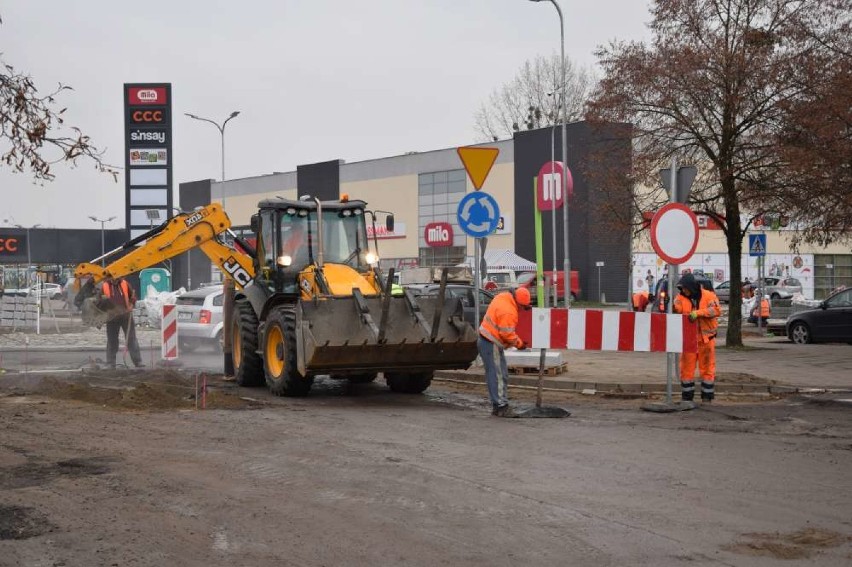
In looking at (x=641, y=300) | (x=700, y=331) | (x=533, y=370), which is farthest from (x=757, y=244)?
(x=700, y=331)

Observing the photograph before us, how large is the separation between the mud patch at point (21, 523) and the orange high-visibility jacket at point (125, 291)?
1262cm

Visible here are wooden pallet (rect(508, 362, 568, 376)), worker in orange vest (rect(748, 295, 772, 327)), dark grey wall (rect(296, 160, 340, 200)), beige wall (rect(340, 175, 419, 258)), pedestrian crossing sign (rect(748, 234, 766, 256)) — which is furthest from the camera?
dark grey wall (rect(296, 160, 340, 200))

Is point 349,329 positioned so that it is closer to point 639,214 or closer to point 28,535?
point 28,535

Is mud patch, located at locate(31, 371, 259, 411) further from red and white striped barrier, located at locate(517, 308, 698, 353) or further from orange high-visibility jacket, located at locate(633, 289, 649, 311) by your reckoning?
orange high-visibility jacket, located at locate(633, 289, 649, 311)

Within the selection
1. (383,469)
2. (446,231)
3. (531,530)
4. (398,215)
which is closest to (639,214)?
(383,469)

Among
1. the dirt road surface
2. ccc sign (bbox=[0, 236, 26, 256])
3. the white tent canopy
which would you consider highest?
ccc sign (bbox=[0, 236, 26, 256])

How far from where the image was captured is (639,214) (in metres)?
23.8

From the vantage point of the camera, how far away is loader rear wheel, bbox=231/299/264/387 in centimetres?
1583

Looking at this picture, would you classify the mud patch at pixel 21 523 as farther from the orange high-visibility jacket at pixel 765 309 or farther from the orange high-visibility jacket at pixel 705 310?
the orange high-visibility jacket at pixel 765 309

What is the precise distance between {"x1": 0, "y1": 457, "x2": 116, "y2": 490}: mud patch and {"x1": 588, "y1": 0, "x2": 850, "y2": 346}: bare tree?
1607 cm

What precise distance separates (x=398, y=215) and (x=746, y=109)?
172 ft

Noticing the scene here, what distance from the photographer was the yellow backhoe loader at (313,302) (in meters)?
13.4

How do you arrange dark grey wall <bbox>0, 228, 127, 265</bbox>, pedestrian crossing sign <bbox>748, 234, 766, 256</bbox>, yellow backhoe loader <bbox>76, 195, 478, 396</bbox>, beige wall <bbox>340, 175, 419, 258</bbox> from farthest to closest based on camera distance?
beige wall <bbox>340, 175, 419, 258</bbox>, dark grey wall <bbox>0, 228, 127, 265</bbox>, pedestrian crossing sign <bbox>748, 234, 766, 256</bbox>, yellow backhoe loader <bbox>76, 195, 478, 396</bbox>

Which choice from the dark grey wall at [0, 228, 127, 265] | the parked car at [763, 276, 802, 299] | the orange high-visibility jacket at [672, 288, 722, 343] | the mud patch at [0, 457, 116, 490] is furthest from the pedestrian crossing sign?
the dark grey wall at [0, 228, 127, 265]
